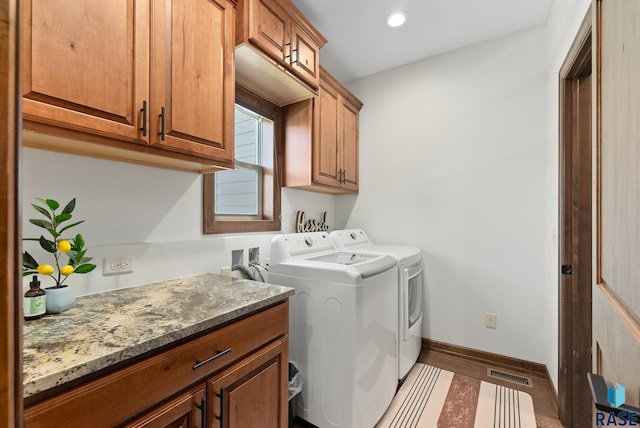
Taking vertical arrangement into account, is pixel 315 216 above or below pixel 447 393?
above

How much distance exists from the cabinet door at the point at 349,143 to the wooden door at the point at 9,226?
92.7 inches

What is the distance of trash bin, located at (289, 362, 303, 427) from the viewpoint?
1.51m

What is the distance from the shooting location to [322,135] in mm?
2316

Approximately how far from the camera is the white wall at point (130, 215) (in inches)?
43.2

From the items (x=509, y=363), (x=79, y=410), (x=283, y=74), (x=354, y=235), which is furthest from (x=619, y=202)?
(x=509, y=363)

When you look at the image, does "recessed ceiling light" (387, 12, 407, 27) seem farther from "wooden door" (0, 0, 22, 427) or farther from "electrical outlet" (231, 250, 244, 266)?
"wooden door" (0, 0, 22, 427)

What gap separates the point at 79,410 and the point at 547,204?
2659 millimetres

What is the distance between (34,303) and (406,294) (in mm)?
1857

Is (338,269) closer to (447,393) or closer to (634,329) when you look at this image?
(634,329)

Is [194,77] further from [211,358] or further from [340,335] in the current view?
[340,335]

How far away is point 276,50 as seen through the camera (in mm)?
1587

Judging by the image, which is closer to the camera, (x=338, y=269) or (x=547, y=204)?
(x=338, y=269)

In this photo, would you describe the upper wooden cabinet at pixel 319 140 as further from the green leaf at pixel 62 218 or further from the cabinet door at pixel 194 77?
the green leaf at pixel 62 218

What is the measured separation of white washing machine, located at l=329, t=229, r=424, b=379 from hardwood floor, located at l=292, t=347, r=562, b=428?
19 centimetres
